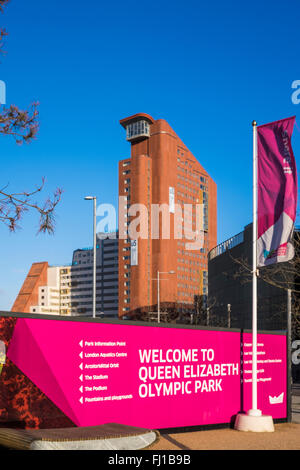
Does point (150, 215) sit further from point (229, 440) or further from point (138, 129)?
point (229, 440)

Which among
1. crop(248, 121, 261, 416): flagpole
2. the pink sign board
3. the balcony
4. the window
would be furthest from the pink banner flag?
the window

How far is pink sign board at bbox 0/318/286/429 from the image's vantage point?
10203mm

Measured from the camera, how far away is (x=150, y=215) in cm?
17038

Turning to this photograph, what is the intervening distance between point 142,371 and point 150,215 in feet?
521

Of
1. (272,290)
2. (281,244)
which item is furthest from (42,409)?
(272,290)

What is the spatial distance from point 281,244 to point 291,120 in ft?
9.04

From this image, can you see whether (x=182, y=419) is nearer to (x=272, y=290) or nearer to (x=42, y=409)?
(x=42, y=409)

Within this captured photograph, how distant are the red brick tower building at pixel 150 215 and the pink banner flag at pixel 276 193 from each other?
142m

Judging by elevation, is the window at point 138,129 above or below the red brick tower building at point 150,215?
above

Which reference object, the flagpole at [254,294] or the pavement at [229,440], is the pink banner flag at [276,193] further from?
the pavement at [229,440]

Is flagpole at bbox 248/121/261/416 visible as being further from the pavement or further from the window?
the window

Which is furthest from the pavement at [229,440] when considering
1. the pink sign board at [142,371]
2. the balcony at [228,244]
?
the balcony at [228,244]

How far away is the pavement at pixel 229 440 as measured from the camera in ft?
34.5

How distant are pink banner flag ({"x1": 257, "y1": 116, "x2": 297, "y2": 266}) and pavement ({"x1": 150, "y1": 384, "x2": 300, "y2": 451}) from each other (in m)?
3.62
